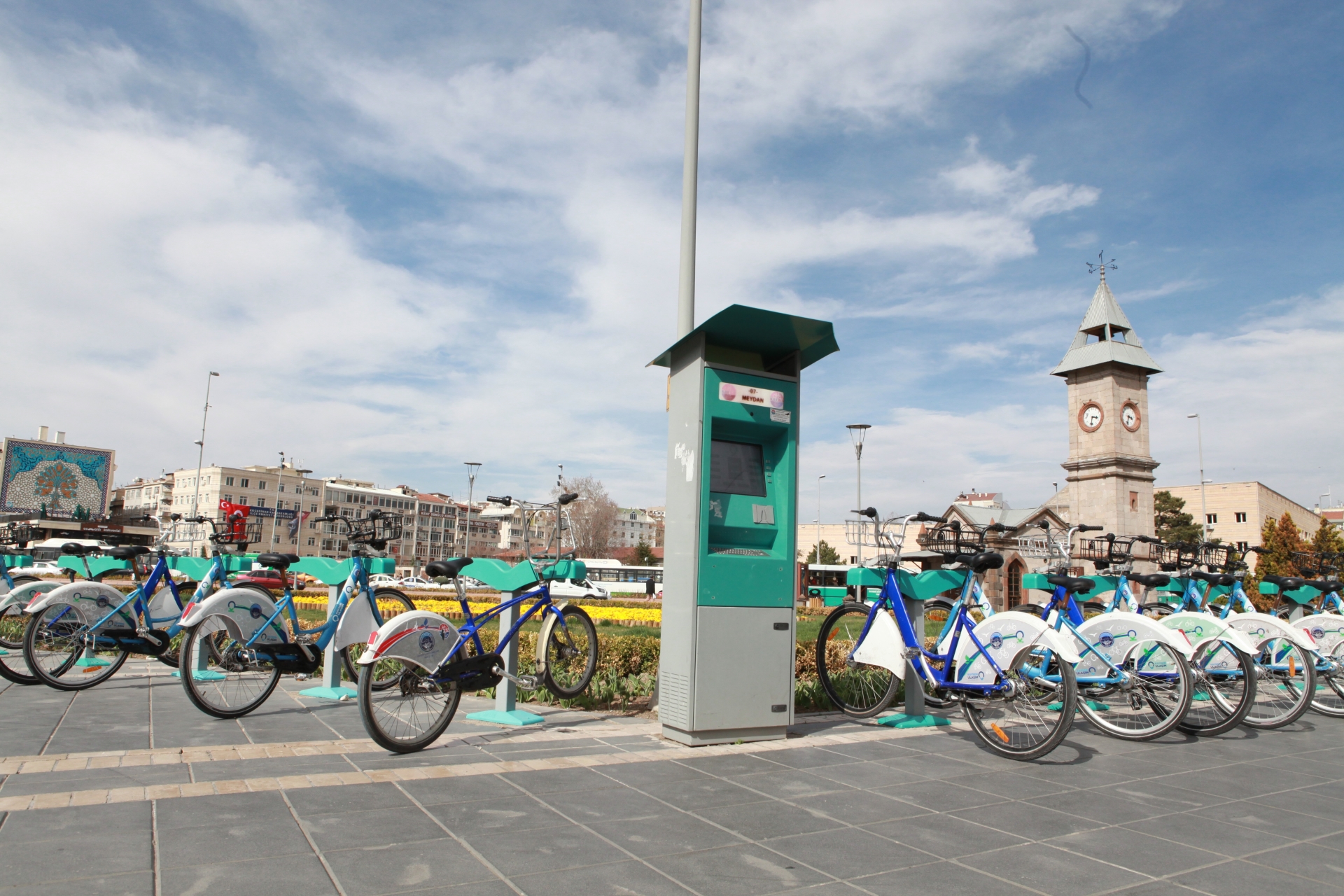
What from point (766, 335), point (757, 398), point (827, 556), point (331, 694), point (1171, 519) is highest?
point (1171, 519)

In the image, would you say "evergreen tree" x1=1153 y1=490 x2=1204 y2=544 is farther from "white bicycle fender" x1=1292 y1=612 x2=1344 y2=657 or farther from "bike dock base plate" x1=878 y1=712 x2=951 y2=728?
"bike dock base plate" x1=878 y1=712 x2=951 y2=728

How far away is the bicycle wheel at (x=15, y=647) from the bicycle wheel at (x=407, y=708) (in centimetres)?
375

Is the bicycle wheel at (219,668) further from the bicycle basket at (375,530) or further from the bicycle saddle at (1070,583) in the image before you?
the bicycle saddle at (1070,583)

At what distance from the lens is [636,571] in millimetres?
59500

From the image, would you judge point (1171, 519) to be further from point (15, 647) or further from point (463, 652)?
point (15, 647)

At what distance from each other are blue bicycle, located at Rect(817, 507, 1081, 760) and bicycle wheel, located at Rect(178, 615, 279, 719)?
4.36 m

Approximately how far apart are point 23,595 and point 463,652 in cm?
491

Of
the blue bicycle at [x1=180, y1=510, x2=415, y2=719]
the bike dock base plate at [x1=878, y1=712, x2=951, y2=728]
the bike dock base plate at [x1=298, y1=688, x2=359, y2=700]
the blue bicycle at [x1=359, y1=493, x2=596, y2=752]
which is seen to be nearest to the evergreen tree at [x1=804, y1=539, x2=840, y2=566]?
the bike dock base plate at [x1=878, y1=712, x2=951, y2=728]

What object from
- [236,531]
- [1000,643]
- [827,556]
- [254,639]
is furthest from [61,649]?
[827,556]

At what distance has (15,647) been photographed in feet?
25.9

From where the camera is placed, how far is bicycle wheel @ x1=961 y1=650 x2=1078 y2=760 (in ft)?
16.3

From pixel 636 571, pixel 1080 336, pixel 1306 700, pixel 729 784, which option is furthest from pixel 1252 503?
pixel 729 784

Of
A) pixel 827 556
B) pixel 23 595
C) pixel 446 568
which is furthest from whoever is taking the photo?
pixel 827 556

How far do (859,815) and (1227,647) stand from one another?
13.3 feet
